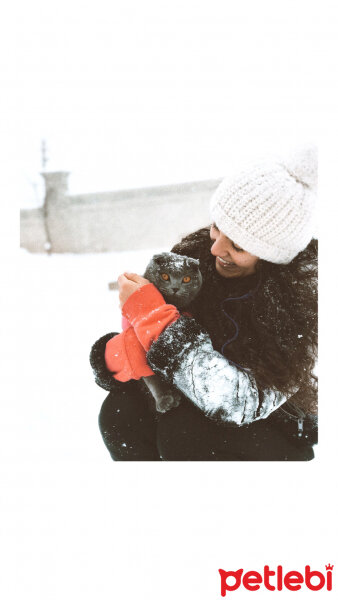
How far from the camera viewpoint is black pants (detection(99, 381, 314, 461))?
3.08 ft

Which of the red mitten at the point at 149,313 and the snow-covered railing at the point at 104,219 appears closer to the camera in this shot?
the red mitten at the point at 149,313

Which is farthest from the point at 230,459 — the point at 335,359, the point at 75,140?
the point at 75,140

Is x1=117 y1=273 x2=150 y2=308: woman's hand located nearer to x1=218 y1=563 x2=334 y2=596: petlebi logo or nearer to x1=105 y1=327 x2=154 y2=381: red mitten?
x1=105 y1=327 x2=154 y2=381: red mitten

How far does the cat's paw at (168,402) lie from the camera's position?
916 mm

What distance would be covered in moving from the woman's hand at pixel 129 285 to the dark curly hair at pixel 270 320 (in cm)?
13

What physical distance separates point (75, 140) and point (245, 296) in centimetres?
55

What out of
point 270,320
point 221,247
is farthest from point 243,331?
point 221,247

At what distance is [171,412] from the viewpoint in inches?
37.2

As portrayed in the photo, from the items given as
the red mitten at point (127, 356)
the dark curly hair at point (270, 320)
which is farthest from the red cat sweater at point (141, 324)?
the dark curly hair at point (270, 320)

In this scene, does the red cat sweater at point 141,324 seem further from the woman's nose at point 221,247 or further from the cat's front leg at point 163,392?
the woman's nose at point 221,247

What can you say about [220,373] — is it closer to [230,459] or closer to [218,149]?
[230,459]

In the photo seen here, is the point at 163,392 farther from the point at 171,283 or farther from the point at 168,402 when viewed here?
the point at 171,283

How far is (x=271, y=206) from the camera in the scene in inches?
32.5

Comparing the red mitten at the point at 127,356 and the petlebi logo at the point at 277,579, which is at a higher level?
the red mitten at the point at 127,356
